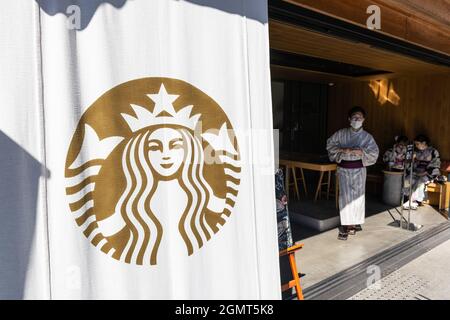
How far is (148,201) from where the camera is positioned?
6.30 feet

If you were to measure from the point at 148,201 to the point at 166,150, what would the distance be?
0.32 meters

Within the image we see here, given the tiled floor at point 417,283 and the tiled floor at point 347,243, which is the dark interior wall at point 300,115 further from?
the tiled floor at point 417,283

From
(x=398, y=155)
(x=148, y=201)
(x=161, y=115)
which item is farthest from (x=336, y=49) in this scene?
(x=148, y=201)

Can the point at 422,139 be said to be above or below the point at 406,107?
below

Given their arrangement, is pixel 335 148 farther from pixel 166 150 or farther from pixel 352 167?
pixel 166 150

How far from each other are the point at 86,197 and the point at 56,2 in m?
0.98

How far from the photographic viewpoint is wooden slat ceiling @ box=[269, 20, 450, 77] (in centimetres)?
390

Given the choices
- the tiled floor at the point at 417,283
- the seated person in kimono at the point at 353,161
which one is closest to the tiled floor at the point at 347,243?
the seated person in kimono at the point at 353,161

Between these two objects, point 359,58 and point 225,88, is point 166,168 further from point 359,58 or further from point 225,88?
point 359,58

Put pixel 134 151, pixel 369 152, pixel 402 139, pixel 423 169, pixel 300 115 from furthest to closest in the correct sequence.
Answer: pixel 300 115, pixel 402 139, pixel 423 169, pixel 369 152, pixel 134 151

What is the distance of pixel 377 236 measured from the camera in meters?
4.78

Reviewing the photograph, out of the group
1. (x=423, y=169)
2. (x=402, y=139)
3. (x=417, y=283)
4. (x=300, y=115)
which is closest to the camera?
(x=417, y=283)
